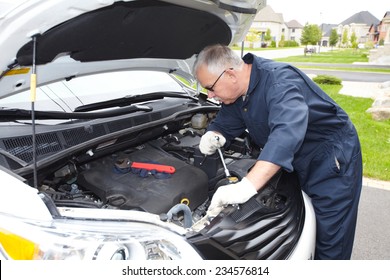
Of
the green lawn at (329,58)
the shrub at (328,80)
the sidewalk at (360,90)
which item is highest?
the shrub at (328,80)

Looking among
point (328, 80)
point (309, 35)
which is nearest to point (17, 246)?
point (328, 80)

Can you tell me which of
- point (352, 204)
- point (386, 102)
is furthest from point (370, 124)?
point (352, 204)

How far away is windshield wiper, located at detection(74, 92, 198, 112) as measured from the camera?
213 centimetres

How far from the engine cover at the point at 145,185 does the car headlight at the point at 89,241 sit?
0.38 metres

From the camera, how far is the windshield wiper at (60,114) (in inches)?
68.7

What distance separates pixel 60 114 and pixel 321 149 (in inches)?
62.2

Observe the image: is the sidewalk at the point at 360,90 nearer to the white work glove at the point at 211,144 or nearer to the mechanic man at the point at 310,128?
the mechanic man at the point at 310,128

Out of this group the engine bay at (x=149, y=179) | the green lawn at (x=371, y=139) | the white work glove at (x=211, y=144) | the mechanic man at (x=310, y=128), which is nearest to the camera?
the engine bay at (x=149, y=179)

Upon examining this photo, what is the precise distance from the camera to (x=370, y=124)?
6.01 meters

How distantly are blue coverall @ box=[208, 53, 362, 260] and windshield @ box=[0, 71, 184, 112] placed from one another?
93 centimetres

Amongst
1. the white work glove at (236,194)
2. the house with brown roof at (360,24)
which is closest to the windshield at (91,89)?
the white work glove at (236,194)

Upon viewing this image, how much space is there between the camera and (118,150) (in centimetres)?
202

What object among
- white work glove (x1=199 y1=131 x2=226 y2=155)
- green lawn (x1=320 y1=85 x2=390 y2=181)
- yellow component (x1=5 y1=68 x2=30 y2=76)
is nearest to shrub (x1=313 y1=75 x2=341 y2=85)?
green lawn (x1=320 y1=85 x2=390 y2=181)

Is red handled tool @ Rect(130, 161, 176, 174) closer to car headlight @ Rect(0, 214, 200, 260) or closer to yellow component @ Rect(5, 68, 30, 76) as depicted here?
car headlight @ Rect(0, 214, 200, 260)
